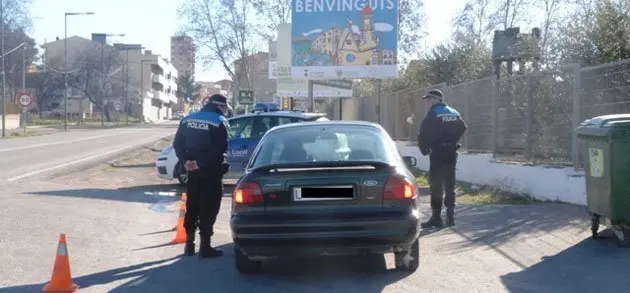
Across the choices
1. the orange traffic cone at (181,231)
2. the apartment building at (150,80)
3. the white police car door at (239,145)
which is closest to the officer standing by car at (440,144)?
the orange traffic cone at (181,231)

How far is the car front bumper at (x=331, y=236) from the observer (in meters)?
6.75

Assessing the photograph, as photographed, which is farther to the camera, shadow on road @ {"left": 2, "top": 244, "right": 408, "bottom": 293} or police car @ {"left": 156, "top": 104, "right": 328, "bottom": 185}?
police car @ {"left": 156, "top": 104, "right": 328, "bottom": 185}

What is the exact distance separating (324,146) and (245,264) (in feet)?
4.38

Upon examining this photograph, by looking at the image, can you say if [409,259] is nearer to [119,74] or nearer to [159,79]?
[119,74]

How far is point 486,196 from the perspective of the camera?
46.1ft

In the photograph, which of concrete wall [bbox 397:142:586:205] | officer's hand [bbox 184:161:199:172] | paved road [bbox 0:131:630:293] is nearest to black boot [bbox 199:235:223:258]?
paved road [bbox 0:131:630:293]

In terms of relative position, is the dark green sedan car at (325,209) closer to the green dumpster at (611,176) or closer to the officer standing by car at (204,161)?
the officer standing by car at (204,161)

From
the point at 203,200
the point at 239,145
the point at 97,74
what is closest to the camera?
the point at 203,200

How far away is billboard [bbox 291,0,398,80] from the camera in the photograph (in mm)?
21641

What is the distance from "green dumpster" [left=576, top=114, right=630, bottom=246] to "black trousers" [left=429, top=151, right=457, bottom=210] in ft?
5.80

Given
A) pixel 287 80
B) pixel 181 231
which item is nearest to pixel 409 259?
pixel 181 231

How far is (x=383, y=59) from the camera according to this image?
867 inches

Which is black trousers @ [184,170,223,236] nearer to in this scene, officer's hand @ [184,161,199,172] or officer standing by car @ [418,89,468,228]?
officer's hand @ [184,161,199,172]

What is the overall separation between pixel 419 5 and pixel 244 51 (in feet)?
52.6
